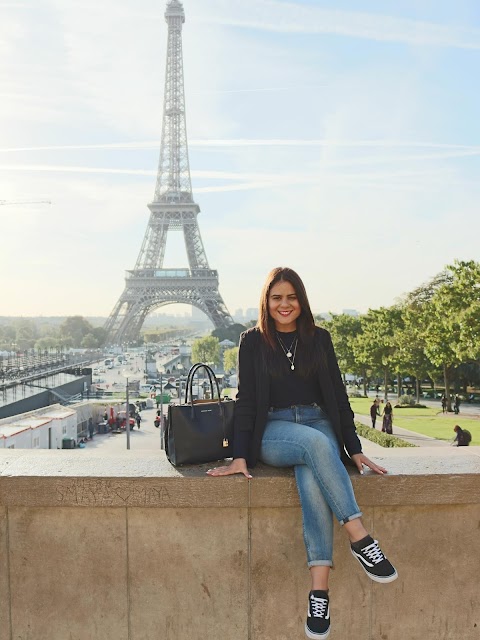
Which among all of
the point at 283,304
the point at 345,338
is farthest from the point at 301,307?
the point at 345,338

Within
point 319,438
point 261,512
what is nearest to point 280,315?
point 319,438

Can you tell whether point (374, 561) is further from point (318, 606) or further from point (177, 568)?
point (177, 568)

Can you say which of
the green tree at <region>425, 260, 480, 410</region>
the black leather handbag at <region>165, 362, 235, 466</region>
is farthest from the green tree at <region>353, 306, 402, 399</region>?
the black leather handbag at <region>165, 362, 235, 466</region>

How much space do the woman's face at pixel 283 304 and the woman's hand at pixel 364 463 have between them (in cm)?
79

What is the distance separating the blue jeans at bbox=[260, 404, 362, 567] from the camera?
3.19 m

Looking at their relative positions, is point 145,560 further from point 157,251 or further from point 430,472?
point 157,251

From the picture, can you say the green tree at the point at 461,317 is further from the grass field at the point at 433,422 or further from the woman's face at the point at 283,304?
the woman's face at the point at 283,304

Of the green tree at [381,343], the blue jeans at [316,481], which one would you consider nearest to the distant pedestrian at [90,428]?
the green tree at [381,343]

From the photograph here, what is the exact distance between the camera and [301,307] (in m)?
3.73

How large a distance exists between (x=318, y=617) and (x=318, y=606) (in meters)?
0.05

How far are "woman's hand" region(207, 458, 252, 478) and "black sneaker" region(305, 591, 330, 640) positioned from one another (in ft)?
2.11

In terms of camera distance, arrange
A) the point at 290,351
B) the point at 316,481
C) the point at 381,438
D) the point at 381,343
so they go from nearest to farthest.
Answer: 1. the point at 316,481
2. the point at 290,351
3. the point at 381,438
4. the point at 381,343

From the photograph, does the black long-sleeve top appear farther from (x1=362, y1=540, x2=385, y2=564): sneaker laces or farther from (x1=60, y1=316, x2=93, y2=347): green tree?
(x1=60, y1=316, x2=93, y2=347): green tree

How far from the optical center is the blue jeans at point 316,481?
319cm
